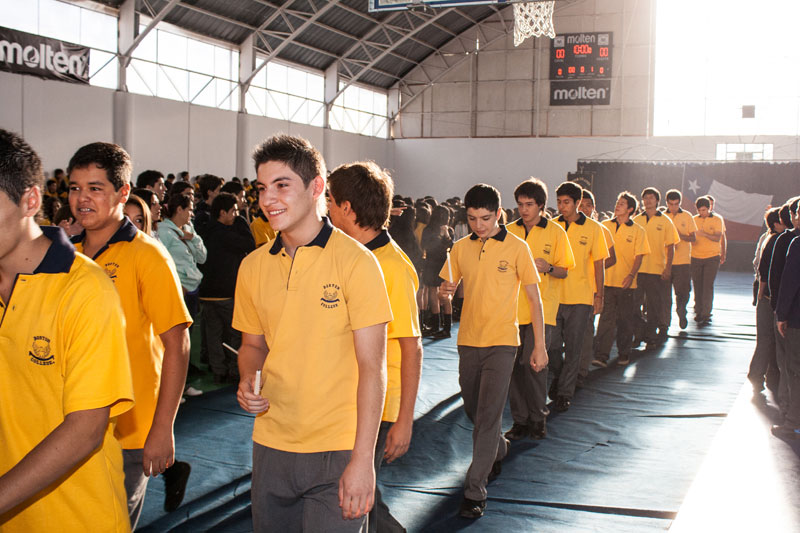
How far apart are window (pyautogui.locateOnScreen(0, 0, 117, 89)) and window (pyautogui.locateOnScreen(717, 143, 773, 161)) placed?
1944 centimetres

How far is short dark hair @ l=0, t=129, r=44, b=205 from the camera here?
1.62 metres

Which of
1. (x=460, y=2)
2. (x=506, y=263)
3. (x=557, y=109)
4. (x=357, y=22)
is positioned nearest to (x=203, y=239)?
(x=506, y=263)

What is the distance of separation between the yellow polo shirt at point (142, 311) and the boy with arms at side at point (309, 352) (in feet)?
1.73

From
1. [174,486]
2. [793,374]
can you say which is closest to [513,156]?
[793,374]

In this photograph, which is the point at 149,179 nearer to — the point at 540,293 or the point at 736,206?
the point at 540,293

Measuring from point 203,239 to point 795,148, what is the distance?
23714 millimetres

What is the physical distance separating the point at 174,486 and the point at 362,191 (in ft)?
6.89

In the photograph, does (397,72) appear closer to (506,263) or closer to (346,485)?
(506,263)

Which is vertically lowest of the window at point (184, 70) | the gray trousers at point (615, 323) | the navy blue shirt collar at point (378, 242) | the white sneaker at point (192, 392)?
the white sneaker at point (192, 392)

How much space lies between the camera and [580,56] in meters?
21.3

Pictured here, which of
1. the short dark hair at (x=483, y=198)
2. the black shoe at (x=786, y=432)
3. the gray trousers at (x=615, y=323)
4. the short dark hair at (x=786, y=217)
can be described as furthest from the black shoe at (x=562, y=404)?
the short dark hair at (x=483, y=198)

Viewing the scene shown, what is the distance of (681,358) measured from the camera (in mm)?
8875

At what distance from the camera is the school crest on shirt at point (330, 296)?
2236 millimetres

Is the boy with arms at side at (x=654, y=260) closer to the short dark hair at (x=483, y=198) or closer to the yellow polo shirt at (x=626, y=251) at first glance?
the yellow polo shirt at (x=626, y=251)
